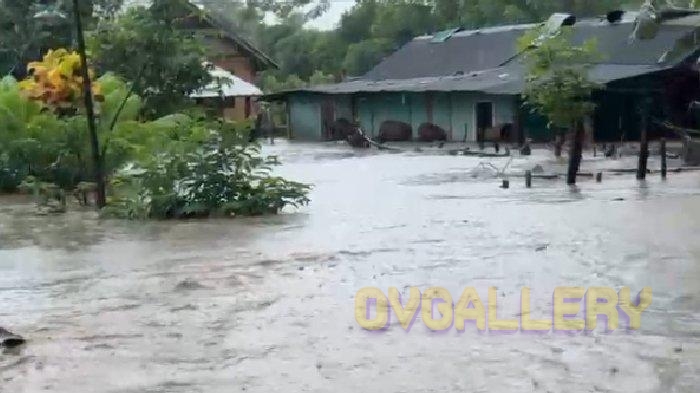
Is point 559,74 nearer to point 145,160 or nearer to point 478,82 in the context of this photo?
point 145,160

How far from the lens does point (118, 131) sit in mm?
21906

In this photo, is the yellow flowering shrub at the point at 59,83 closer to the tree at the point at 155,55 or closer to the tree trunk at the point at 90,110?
the tree at the point at 155,55

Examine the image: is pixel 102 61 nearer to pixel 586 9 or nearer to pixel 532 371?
pixel 532 371

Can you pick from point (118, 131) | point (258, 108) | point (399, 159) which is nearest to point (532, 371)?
point (118, 131)

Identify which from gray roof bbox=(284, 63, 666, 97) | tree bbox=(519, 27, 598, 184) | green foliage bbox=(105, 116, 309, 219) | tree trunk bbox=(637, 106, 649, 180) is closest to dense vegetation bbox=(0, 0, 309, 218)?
green foliage bbox=(105, 116, 309, 219)

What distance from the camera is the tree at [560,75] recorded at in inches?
878

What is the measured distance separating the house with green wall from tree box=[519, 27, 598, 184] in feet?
29.1

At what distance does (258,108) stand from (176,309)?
4708 cm

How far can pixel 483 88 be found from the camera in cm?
4009

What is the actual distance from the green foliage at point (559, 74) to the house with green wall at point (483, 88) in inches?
350

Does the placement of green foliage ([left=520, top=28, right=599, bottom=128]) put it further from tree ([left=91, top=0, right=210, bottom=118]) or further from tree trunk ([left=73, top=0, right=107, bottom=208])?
tree trunk ([left=73, top=0, right=107, bottom=208])

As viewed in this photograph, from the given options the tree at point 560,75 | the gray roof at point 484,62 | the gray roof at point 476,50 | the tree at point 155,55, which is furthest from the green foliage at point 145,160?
the gray roof at point 476,50

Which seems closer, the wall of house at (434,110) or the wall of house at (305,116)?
the wall of house at (434,110)

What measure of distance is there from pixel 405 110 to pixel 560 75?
23.9m
